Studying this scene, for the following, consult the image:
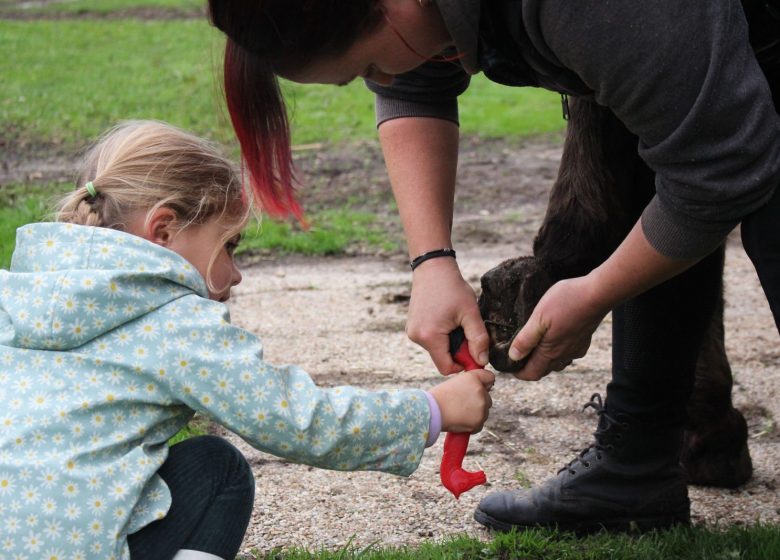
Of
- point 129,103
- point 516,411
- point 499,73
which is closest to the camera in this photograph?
point 499,73

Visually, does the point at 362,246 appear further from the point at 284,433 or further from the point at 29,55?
the point at 29,55

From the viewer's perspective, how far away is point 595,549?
233 cm

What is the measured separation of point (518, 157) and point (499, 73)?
5.85 meters

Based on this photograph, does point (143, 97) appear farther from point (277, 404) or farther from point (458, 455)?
point (277, 404)

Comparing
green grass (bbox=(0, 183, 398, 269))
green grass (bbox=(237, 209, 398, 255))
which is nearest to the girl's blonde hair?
green grass (bbox=(0, 183, 398, 269))

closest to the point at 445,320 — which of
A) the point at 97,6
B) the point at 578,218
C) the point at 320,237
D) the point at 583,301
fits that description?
the point at 583,301

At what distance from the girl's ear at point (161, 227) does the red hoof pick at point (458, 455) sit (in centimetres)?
57

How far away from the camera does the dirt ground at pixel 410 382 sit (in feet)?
8.40

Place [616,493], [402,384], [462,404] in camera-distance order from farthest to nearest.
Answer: [402,384] < [616,493] < [462,404]

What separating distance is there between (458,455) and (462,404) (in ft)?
0.37

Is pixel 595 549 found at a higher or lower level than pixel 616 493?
lower

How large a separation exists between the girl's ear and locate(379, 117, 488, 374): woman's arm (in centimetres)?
50

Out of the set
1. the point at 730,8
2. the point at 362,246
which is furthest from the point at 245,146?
the point at 362,246

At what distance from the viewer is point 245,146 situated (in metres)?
1.92
